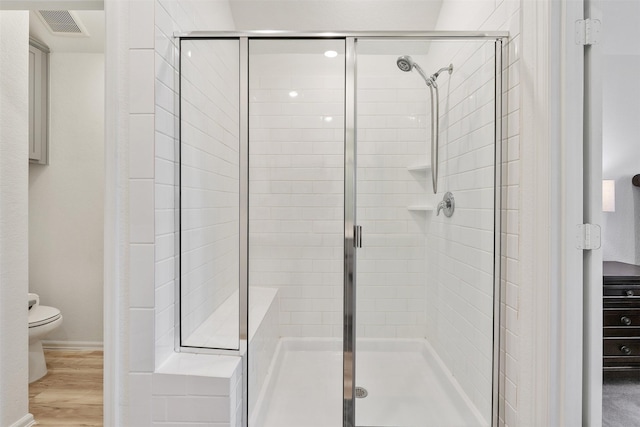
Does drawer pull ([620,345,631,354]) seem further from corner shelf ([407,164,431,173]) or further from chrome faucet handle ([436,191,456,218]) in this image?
corner shelf ([407,164,431,173])

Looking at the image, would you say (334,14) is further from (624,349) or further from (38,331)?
(38,331)

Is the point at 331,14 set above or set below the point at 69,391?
above

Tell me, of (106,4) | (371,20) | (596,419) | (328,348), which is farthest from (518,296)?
(371,20)

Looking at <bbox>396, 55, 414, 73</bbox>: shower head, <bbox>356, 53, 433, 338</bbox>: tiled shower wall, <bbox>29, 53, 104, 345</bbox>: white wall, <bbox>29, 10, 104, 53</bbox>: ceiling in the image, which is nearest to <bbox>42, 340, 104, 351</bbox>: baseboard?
<bbox>29, 53, 104, 345</bbox>: white wall

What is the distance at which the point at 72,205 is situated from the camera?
317 cm

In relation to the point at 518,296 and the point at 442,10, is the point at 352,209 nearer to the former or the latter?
the point at 518,296

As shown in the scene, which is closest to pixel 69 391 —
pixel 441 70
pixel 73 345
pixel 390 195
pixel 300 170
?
pixel 73 345

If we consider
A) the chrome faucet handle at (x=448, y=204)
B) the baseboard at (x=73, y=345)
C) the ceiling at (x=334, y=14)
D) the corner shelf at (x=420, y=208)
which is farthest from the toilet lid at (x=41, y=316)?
the chrome faucet handle at (x=448, y=204)

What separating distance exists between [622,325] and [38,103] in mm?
3989

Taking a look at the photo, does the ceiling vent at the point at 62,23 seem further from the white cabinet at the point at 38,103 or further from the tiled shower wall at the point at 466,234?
the tiled shower wall at the point at 466,234

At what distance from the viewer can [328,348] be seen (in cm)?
181

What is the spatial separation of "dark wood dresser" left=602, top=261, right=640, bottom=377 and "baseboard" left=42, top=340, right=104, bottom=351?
3496 millimetres

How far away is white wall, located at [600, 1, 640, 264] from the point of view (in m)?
1.41

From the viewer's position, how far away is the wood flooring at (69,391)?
2.16m
